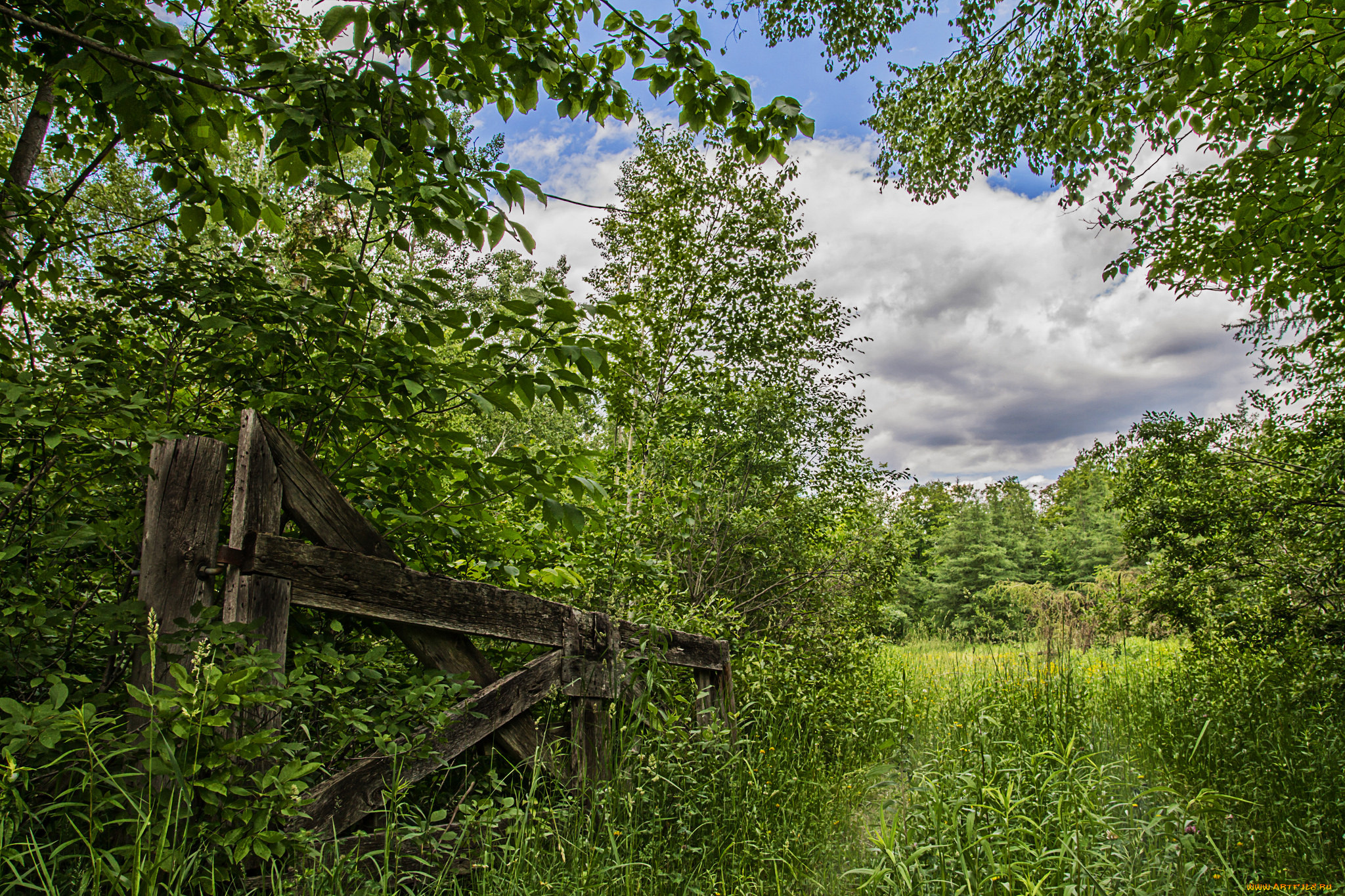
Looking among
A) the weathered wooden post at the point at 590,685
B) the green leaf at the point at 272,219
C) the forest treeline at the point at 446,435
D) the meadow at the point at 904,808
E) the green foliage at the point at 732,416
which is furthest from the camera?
the green foliage at the point at 732,416

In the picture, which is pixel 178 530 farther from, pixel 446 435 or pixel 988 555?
pixel 988 555

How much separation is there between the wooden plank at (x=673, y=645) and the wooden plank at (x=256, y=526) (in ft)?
5.31

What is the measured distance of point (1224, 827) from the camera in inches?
150

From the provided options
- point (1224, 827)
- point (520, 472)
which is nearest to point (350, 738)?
point (520, 472)

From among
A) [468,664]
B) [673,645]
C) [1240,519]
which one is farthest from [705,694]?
[1240,519]

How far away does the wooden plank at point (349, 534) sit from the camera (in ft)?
6.51

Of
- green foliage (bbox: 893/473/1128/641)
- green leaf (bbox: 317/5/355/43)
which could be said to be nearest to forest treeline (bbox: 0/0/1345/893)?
green leaf (bbox: 317/5/355/43)

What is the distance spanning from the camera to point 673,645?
12.2 feet

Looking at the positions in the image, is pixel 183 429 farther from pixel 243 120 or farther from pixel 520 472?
pixel 243 120

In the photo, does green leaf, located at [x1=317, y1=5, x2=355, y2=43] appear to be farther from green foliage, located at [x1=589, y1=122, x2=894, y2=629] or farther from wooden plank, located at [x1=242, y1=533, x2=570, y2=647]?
green foliage, located at [x1=589, y1=122, x2=894, y2=629]

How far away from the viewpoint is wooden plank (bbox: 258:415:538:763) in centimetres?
198

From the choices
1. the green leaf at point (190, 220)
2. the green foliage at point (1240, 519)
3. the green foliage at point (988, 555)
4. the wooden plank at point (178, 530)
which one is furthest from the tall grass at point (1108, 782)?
the green foliage at point (988, 555)

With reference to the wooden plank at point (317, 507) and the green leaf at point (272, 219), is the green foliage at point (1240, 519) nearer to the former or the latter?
the wooden plank at point (317, 507)

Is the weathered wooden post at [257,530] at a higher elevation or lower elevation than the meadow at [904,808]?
higher
